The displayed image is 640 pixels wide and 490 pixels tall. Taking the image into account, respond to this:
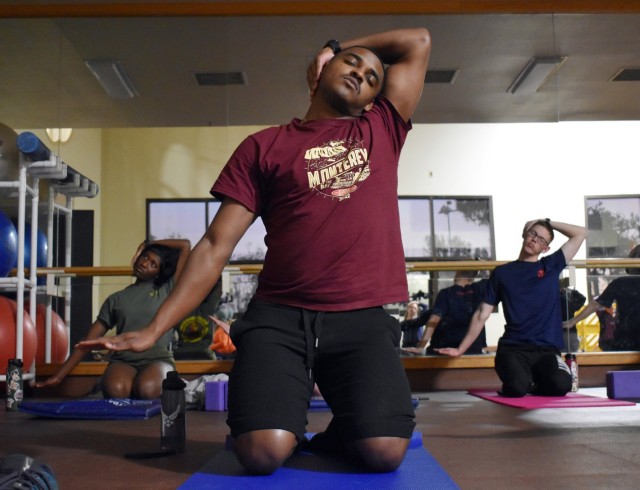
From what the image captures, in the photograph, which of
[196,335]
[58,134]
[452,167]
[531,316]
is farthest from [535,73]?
[58,134]

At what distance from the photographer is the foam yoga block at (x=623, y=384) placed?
3877 millimetres

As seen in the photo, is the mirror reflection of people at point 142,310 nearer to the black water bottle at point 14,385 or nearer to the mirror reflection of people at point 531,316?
the black water bottle at point 14,385

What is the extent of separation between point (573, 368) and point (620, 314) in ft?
2.15

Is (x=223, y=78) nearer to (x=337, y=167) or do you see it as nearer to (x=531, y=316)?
(x=531, y=316)

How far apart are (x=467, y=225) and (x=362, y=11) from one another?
180 cm

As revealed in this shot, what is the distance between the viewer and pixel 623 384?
153 inches

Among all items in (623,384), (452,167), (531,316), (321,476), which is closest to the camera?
(321,476)

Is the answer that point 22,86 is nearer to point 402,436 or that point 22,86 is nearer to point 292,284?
point 292,284

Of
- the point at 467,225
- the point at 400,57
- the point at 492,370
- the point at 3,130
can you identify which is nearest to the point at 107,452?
the point at 400,57

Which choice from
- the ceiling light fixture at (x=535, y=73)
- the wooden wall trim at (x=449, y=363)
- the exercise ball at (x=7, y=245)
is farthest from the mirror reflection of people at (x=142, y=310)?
the ceiling light fixture at (x=535, y=73)

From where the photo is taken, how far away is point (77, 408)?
3.24 metres

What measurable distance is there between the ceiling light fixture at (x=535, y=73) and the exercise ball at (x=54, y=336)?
3.56m

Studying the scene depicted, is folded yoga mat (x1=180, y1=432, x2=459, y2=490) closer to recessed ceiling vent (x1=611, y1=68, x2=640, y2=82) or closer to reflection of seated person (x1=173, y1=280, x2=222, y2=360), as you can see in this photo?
reflection of seated person (x1=173, y1=280, x2=222, y2=360)

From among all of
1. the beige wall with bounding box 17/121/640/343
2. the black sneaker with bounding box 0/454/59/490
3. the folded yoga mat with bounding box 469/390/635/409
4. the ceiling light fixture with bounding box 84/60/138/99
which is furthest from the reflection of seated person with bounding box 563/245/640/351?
the black sneaker with bounding box 0/454/59/490
